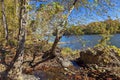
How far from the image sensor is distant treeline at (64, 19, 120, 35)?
11.5 meters

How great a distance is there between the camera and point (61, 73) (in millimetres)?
19281

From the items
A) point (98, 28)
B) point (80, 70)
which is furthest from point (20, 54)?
point (80, 70)

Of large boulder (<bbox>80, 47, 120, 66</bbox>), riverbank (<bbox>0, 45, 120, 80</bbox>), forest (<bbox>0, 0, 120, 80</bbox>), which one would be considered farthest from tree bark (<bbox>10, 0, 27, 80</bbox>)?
large boulder (<bbox>80, 47, 120, 66</bbox>)

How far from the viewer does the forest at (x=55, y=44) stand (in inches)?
442

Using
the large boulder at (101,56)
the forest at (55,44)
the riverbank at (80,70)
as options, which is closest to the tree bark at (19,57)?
the forest at (55,44)

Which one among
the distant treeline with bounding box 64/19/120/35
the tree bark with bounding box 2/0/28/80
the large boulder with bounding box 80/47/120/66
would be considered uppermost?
the distant treeline with bounding box 64/19/120/35

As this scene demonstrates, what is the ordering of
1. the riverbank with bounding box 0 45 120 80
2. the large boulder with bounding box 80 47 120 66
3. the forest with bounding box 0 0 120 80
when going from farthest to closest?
the large boulder with bounding box 80 47 120 66, the riverbank with bounding box 0 45 120 80, the forest with bounding box 0 0 120 80

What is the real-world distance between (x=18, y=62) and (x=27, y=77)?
19.0 ft

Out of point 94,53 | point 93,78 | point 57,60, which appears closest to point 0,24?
point 57,60

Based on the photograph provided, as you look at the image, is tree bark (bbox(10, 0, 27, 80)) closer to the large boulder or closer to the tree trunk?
the tree trunk

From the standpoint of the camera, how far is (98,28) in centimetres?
1206

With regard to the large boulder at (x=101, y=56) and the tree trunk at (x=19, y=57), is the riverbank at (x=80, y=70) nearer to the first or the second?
the large boulder at (x=101, y=56)

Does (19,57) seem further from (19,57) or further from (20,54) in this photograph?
(20,54)

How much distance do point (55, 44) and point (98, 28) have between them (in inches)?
84.3
